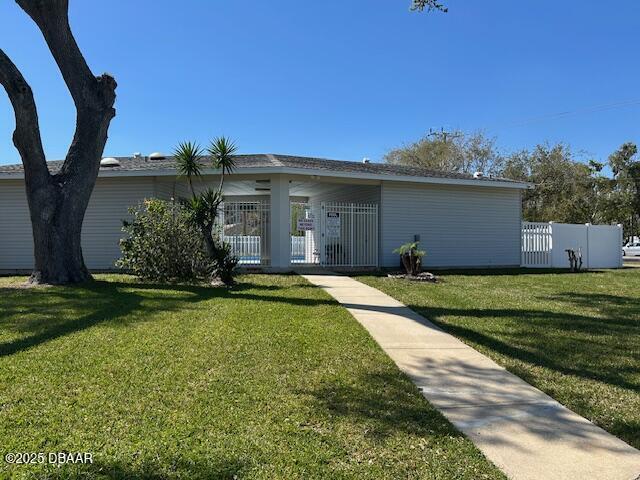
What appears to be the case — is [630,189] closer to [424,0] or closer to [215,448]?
[424,0]

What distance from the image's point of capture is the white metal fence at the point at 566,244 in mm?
20641

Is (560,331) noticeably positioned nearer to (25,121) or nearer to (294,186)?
(25,121)

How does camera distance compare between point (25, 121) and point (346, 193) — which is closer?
point (25, 121)

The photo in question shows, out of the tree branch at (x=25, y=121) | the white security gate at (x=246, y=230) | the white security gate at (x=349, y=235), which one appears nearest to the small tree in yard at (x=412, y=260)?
the white security gate at (x=349, y=235)

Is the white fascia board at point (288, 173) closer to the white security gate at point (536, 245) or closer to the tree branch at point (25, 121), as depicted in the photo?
the white security gate at point (536, 245)

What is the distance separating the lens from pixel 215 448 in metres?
3.27

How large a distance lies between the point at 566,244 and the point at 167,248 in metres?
16.8

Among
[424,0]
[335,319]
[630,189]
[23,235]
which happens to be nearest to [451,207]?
[424,0]

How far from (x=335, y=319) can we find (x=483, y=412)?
3839 millimetres

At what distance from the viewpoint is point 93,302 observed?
891 cm

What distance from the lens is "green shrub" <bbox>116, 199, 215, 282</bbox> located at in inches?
477

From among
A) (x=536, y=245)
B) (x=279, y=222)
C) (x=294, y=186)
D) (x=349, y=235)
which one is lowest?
(x=536, y=245)

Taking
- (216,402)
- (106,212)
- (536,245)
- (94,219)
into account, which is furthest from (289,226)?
(216,402)

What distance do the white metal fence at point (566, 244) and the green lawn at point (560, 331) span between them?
693 cm
